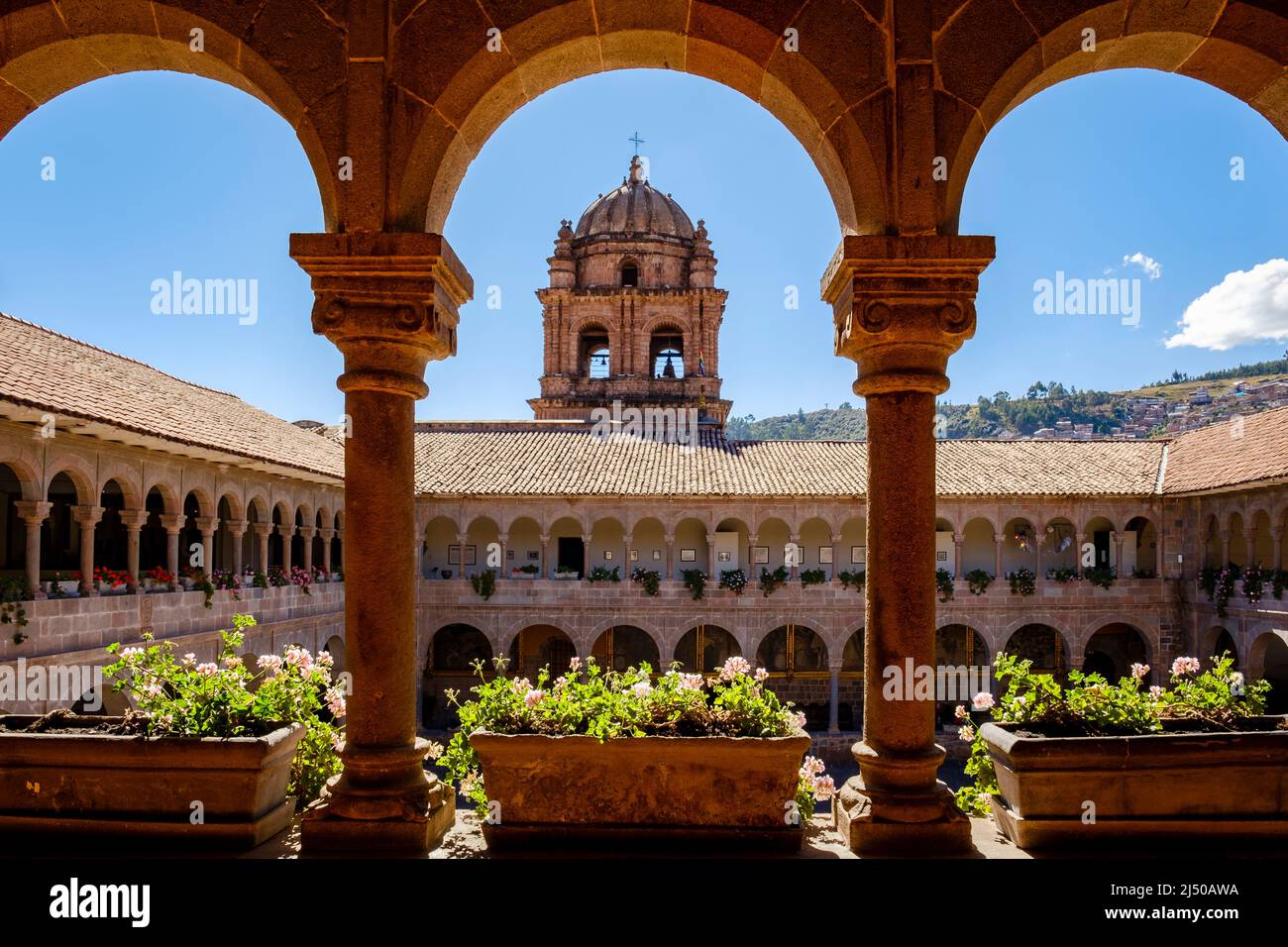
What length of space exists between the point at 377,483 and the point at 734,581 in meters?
17.7

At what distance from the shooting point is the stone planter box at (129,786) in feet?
11.7

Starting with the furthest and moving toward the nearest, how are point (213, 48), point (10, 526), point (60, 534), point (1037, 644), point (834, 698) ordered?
1. point (1037, 644)
2. point (834, 698)
3. point (60, 534)
4. point (10, 526)
5. point (213, 48)

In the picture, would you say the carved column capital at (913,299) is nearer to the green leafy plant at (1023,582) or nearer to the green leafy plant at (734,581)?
the green leafy plant at (734,581)

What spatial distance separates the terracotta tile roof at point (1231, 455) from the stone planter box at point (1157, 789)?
1535 cm

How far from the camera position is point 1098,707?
3.96 metres

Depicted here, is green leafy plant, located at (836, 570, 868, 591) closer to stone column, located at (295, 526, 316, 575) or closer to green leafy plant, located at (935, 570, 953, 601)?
green leafy plant, located at (935, 570, 953, 601)

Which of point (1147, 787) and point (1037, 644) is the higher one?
point (1147, 787)

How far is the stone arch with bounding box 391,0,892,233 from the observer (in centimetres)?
370

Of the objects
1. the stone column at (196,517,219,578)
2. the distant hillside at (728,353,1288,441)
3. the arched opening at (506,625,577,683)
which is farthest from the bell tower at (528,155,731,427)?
the distant hillside at (728,353,1288,441)

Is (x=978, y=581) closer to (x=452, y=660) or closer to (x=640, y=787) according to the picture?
(x=452, y=660)

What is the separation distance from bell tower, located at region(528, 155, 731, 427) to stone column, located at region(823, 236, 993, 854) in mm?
24668

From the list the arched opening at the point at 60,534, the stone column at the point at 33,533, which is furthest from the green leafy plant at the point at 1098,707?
the arched opening at the point at 60,534

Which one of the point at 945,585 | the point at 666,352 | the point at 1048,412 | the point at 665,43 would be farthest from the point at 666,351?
the point at 1048,412
